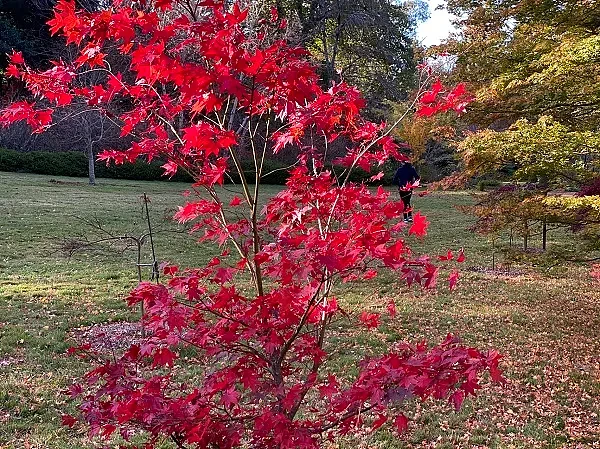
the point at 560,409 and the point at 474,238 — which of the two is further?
the point at 474,238

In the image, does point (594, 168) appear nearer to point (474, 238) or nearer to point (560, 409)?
point (560, 409)

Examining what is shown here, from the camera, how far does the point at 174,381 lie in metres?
4.27

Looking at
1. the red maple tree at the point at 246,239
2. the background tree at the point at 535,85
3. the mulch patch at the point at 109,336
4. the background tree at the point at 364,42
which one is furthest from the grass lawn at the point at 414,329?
the background tree at the point at 364,42

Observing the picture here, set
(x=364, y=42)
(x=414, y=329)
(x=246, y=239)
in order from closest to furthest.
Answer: (x=246, y=239), (x=414, y=329), (x=364, y=42)

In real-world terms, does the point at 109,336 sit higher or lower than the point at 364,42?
lower

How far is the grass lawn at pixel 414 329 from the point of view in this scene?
12.0 ft

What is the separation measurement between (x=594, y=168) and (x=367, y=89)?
20.9 metres

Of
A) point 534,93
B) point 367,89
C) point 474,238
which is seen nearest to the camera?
point 534,93

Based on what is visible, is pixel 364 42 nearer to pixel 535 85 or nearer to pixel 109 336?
pixel 535 85

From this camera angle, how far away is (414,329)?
19.1ft

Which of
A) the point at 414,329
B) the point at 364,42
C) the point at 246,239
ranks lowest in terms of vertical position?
the point at 414,329

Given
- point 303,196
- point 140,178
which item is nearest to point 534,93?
point 303,196

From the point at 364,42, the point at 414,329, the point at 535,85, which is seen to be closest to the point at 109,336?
the point at 414,329

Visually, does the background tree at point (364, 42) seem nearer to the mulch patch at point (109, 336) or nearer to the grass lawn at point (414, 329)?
the grass lawn at point (414, 329)
